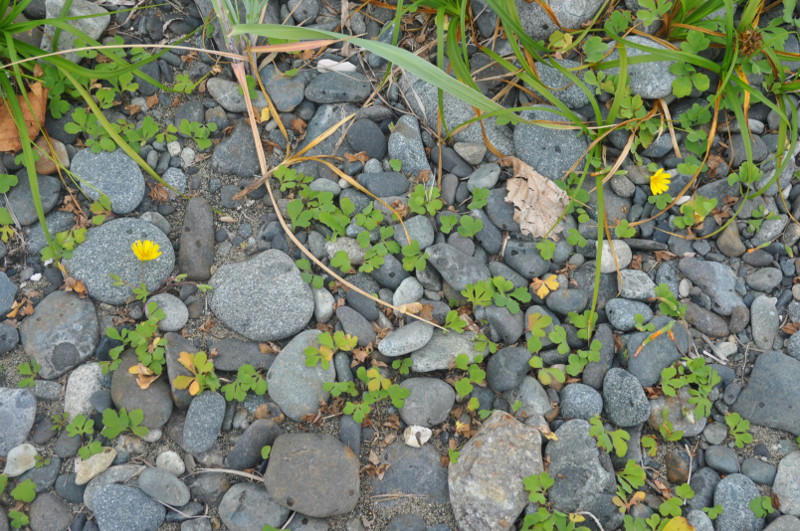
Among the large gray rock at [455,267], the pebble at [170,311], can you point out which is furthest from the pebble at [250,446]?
the large gray rock at [455,267]

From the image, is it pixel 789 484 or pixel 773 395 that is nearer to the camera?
pixel 789 484

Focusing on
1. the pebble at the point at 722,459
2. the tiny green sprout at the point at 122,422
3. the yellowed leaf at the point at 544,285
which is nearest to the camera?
the tiny green sprout at the point at 122,422

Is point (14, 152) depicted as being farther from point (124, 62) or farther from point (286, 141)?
point (286, 141)

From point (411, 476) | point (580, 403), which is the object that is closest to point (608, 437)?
point (580, 403)

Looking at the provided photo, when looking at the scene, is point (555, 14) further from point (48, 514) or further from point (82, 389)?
point (48, 514)

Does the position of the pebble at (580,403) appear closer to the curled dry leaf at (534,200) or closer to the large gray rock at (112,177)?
the curled dry leaf at (534,200)

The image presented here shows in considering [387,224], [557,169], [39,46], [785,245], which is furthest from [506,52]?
[39,46]
